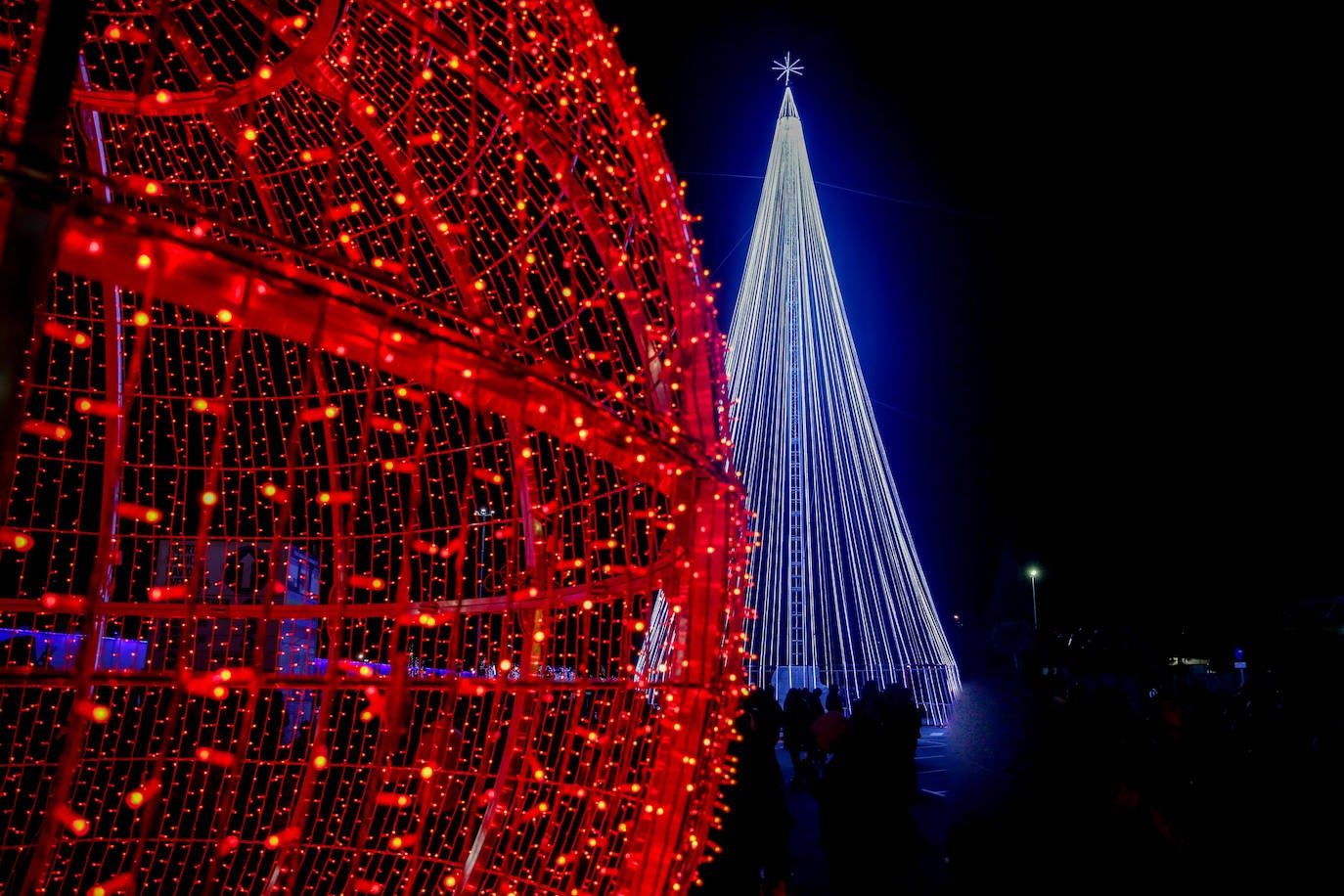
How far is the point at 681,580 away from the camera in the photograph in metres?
2.90

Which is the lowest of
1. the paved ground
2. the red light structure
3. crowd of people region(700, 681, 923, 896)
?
the paved ground

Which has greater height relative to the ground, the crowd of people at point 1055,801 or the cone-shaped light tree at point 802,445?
the cone-shaped light tree at point 802,445

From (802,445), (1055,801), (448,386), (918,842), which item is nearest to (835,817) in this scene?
(918,842)

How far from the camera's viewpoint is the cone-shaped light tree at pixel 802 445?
1370 cm

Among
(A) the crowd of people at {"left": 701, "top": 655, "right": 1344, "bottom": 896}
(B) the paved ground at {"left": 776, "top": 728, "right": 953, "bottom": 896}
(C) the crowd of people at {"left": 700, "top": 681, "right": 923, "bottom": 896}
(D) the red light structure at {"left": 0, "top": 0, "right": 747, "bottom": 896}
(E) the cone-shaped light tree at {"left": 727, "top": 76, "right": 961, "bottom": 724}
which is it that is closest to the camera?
(D) the red light structure at {"left": 0, "top": 0, "right": 747, "bottom": 896}

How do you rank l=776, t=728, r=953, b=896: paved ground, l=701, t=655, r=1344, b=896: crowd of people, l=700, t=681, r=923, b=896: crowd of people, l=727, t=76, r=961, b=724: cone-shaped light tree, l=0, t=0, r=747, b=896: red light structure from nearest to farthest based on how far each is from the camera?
l=0, t=0, r=747, b=896: red light structure < l=701, t=655, r=1344, b=896: crowd of people < l=700, t=681, r=923, b=896: crowd of people < l=776, t=728, r=953, b=896: paved ground < l=727, t=76, r=961, b=724: cone-shaped light tree

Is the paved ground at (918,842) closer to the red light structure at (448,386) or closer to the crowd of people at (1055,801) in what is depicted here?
the crowd of people at (1055,801)

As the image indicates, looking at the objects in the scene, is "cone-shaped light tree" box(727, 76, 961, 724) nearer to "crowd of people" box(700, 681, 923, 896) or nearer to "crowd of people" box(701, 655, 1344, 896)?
"crowd of people" box(701, 655, 1344, 896)

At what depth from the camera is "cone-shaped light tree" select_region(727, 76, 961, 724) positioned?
13703 millimetres

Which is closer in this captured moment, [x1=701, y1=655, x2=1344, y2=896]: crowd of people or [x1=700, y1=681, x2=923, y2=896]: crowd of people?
[x1=701, y1=655, x2=1344, y2=896]: crowd of people

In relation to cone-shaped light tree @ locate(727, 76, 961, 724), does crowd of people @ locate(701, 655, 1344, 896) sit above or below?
below

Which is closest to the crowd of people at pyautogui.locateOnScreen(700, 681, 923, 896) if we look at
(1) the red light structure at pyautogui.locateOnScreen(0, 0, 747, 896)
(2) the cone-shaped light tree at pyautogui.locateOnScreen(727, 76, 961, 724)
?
(1) the red light structure at pyautogui.locateOnScreen(0, 0, 747, 896)

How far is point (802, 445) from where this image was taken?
541 inches

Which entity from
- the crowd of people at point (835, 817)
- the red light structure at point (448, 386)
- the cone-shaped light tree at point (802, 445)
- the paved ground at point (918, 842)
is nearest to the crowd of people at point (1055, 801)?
the crowd of people at point (835, 817)
